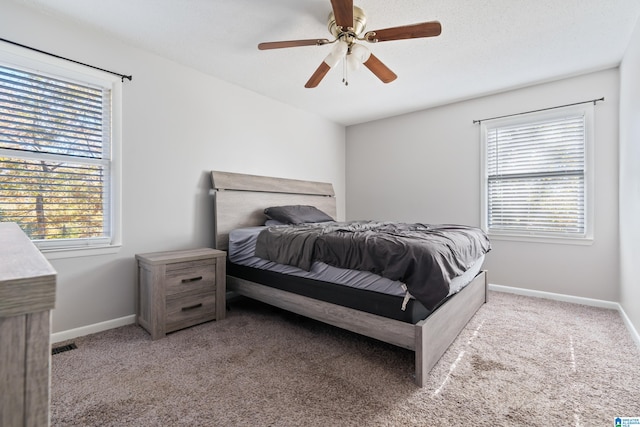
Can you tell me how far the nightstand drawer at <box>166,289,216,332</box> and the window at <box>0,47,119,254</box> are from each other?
2.49 ft

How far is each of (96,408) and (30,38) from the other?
8.25 ft

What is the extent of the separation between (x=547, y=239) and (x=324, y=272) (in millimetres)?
2766

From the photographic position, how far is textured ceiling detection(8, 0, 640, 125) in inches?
84.7

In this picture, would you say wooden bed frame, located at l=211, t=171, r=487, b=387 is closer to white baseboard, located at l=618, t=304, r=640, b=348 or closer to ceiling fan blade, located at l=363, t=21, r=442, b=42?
white baseboard, located at l=618, t=304, r=640, b=348

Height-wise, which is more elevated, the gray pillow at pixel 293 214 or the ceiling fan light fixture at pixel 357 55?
the ceiling fan light fixture at pixel 357 55

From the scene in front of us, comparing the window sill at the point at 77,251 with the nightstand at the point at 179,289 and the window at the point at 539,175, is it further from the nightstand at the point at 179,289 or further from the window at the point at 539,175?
the window at the point at 539,175

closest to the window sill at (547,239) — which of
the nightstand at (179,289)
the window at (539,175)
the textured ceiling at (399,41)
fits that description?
the window at (539,175)

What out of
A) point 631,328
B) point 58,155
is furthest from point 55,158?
point 631,328

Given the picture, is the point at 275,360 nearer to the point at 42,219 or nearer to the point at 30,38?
the point at 42,219

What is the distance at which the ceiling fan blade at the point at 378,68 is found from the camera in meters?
2.35

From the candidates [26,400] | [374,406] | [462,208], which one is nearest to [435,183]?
[462,208]

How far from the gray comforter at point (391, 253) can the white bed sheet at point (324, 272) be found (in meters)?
0.05

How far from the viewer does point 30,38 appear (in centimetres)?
218

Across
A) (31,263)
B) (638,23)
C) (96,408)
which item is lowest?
(96,408)
